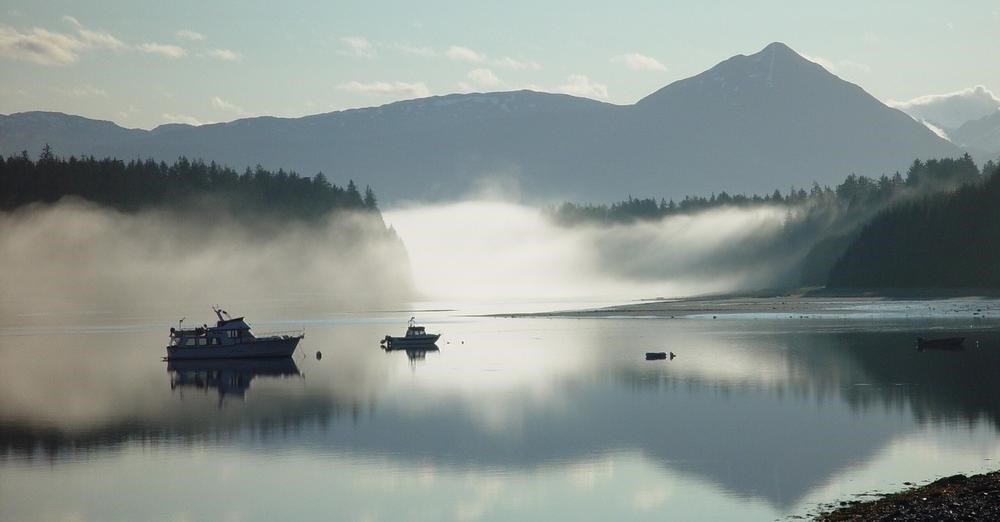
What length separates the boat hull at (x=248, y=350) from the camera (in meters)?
119

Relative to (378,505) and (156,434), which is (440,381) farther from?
(378,505)

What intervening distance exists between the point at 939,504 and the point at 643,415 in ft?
107

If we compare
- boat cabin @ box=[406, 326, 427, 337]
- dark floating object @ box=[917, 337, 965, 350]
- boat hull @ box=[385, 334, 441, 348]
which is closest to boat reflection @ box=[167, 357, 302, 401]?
boat hull @ box=[385, 334, 441, 348]

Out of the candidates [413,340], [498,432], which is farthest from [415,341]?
[498,432]

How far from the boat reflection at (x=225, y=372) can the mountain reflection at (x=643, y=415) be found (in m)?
0.42

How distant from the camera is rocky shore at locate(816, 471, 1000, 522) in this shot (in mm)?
36969

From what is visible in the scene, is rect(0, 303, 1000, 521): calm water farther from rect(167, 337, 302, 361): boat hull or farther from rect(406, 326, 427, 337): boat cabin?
rect(406, 326, 427, 337): boat cabin

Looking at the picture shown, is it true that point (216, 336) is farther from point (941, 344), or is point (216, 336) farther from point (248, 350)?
point (941, 344)

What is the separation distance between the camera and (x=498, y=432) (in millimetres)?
65688

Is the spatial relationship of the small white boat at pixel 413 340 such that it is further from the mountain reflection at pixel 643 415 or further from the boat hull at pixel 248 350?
the mountain reflection at pixel 643 415

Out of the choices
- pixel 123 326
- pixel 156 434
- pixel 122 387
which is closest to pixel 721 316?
pixel 123 326

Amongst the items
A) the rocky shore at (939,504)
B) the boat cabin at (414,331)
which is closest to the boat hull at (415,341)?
the boat cabin at (414,331)

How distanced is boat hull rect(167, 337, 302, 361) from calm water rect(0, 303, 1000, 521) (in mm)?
2049

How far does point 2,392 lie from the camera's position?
91.9 meters
